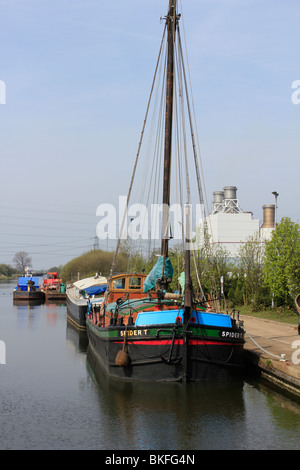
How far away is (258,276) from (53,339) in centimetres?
1535

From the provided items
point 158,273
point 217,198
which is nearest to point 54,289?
point 217,198

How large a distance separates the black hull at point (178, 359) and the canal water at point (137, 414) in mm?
293

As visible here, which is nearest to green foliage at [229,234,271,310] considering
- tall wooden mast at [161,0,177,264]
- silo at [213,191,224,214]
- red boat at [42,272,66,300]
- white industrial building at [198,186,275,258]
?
tall wooden mast at [161,0,177,264]

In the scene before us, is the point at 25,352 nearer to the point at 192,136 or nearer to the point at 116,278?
the point at 116,278

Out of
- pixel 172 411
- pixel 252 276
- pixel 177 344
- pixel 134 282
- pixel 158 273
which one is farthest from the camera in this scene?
pixel 252 276

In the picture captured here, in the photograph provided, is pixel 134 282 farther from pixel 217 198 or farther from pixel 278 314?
pixel 217 198

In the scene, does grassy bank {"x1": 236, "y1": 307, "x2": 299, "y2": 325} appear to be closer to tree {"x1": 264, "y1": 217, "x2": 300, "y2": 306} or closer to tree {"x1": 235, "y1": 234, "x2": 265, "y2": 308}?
tree {"x1": 264, "y1": 217, "x2": 300, "y2": 306}

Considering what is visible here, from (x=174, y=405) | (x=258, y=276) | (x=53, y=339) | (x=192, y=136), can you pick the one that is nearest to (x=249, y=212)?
(x=258, y=276)

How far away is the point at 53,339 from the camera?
31094 mm

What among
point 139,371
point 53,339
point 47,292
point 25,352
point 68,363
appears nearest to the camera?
point 139,371

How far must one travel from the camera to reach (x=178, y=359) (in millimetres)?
15945

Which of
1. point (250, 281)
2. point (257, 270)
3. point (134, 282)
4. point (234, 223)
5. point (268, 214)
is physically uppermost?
point (268, 214)

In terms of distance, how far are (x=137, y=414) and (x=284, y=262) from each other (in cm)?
1993

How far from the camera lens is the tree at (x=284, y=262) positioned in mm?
31328
